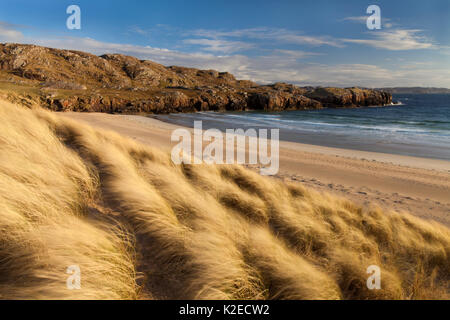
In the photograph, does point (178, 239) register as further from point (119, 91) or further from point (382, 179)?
point (119, 91)

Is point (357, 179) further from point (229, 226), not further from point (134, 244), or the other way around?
point (134, 244)

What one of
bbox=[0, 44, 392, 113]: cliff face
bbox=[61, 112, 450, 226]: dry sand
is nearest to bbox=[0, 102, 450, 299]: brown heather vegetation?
bbox=[61, 112, 450, 226]: dry sand

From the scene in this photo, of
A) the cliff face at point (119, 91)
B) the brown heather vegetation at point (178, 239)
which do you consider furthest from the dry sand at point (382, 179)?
the cliff face at point (119, 91)

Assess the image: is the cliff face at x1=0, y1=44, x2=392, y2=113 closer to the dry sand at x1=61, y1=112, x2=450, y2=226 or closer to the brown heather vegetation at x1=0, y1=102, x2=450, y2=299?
the brown heather vegetation at x1=0, y1=102, x2=450, y2=299

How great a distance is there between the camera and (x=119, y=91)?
2042 inches

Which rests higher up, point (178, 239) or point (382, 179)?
point (178, 239)

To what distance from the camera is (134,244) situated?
3.30 m

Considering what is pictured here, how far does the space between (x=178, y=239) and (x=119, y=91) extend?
5522 cm

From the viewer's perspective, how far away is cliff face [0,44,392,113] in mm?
38469

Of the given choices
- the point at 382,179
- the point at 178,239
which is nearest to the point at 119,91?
the point at 382,179

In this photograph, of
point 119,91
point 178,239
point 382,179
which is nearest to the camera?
point 178,239

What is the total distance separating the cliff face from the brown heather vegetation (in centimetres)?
2885

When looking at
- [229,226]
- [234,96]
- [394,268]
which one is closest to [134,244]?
[229,226]

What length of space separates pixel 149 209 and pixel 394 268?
3828mm
